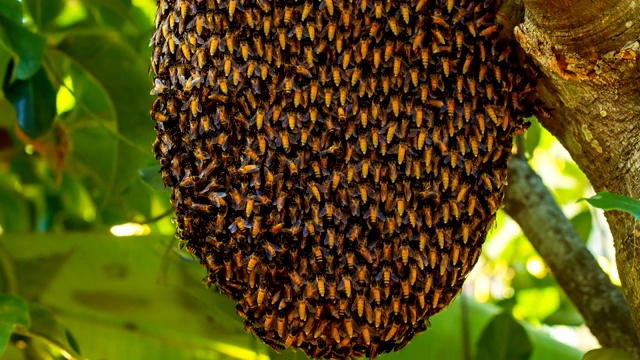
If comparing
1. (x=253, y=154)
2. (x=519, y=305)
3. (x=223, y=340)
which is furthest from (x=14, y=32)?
(x=519, y=305)

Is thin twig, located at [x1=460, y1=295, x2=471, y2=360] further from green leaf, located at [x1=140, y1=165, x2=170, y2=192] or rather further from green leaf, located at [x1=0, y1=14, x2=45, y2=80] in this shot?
green leaf, located at [x1=0, y1=14, x2=45, y2=80]

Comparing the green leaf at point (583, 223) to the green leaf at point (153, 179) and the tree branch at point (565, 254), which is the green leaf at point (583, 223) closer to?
the tree branch at point (565, 254)

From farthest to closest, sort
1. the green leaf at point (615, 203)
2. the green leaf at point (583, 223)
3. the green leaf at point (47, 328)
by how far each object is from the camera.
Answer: the green leaf at point (583, 223), the green leaf at point (47, 328), the green leaf at point (615, 203)

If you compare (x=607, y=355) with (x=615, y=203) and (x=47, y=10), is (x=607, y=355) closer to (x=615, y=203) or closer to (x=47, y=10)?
(x=615, y=203)

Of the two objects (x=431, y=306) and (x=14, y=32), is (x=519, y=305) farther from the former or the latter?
(x=14, y=32)

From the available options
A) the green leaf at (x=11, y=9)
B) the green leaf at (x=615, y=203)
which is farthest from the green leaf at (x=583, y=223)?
the green leaf at (x=11, y=9)

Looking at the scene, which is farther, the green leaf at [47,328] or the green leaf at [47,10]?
the green leaf at [47,10]

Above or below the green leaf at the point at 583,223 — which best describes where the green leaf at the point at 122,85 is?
below
